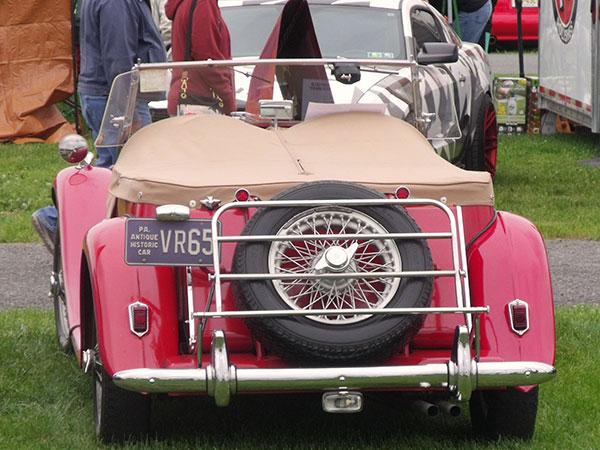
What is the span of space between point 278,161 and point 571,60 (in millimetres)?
9094

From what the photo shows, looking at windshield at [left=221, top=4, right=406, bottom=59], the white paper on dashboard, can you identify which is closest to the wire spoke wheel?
the white paper on dashboard

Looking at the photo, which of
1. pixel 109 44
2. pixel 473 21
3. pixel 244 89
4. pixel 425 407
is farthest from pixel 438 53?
pixel 473 21

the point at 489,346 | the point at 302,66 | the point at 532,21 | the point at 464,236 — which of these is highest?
the point at 302,66

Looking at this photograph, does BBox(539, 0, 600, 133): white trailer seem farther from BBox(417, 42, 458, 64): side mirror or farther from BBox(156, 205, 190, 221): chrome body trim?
BBox(156, 205, 190, 221): chrome body trim

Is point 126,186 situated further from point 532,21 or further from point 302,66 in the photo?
point 532,21

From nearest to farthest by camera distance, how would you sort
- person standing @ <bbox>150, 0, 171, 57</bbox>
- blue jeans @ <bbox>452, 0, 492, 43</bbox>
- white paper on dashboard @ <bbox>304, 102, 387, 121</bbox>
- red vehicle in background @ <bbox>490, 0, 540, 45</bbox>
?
white paper on dashboard @ <bbox>304, 102, 387, 121</bbox> → person standing @ <bbox>150, 0, 171, 57</bbox> → blue jeans @ <bbox>452, 0, 492, 43</bbox> → red vehicle in background @ <bbox>490, 0, 540, 45</bbox>

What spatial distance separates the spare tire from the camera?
3.67m

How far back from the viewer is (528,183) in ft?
35.6

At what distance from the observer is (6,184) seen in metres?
10.5

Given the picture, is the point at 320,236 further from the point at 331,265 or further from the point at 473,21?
the point at 473,21

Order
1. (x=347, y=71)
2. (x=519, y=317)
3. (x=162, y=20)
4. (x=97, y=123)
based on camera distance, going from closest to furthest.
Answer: (x=519, y=317) < (x=347, y=71) < (x=97, y=123) < (x=162, y=20)

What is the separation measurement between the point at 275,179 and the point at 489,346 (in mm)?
978

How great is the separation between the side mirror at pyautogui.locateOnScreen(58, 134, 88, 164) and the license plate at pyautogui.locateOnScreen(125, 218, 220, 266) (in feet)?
6.41

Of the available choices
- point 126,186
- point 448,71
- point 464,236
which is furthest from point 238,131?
point 448,71
